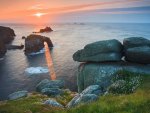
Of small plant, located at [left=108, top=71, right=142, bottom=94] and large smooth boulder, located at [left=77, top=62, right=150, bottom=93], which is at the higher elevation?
small plant, located at [left=108, top=71, right=142, bottom=94]

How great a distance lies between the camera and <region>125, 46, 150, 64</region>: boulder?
35469mm

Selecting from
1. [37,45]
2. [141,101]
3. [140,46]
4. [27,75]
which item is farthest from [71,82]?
[37,45]

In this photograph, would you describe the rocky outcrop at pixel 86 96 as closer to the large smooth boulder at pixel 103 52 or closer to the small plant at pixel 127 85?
the small plant at pixel 127 85

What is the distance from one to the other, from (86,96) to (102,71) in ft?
42.4

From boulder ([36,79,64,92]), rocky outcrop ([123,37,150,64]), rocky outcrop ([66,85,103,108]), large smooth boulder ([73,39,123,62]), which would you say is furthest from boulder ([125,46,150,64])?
boulder ([36,79,64,92])

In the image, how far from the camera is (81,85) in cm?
4131

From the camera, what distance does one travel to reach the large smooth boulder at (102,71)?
35562 mm

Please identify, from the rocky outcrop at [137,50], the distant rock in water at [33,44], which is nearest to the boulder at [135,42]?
the rocky outcrop at [137,50]

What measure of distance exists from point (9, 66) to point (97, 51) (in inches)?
3302

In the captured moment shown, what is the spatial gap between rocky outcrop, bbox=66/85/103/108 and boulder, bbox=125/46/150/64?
7894mm

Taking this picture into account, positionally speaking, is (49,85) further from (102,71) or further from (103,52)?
(102,71)

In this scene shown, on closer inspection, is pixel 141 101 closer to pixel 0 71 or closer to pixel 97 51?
pixel 97 51

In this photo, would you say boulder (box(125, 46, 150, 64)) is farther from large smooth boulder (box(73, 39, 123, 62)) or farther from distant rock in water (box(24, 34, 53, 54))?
distant rock in water (box(24, 34, 53, 54))

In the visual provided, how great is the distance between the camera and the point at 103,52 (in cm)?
3844
